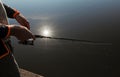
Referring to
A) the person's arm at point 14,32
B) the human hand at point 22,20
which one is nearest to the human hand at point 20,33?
the person's arm at point 14,32

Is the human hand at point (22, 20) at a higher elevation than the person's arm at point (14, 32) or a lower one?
Result: higher

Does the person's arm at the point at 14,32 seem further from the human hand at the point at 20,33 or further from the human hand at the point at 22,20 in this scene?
the human hand at the point at 22,20

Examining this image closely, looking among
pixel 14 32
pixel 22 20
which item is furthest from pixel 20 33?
pixel 22 20

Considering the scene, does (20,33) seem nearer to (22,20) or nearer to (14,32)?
(14,32)

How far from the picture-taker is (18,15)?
92.4 inches

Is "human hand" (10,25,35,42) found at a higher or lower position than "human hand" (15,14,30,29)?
lower

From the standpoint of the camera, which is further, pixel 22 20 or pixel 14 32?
pixel 22 20

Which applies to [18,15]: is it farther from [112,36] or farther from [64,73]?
[112,36]

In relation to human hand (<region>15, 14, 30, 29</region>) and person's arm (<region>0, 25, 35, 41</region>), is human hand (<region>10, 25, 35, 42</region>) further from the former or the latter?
human hand (<region>15, 14, 30, 29</region>)

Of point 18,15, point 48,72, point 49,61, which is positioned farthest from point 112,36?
point 18,15

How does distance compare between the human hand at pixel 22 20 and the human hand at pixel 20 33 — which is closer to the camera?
the human hand at pixel 20 33

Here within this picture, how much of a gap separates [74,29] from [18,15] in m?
66.7

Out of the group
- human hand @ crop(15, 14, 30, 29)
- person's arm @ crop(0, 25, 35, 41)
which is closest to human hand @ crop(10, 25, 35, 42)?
person's arm @ crop(0, 25, 35, 41)

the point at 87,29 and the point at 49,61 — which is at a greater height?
the point at 87,29
